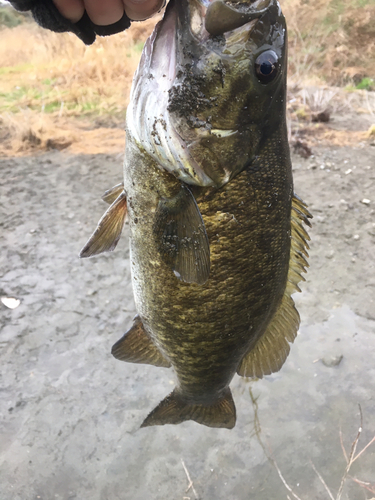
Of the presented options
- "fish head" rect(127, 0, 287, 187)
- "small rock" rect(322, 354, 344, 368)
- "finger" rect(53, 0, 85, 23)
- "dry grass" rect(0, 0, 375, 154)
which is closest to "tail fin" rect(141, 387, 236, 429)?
"fish head" rect(127, 0, 287, 187)

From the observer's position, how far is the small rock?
304 centimetres

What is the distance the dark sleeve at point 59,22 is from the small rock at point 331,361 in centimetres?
277

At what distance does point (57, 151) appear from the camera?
644 cm

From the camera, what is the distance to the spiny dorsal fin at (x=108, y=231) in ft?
4.60

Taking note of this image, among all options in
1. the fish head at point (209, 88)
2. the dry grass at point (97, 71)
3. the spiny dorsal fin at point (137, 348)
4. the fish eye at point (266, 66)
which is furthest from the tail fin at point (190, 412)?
the dry grass at point (97, 71)

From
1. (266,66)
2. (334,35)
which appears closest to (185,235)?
(266,66)

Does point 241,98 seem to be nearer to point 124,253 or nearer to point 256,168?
point 256,168

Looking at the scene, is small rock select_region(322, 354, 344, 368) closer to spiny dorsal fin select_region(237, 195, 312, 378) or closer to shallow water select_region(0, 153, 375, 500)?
shallow water select_region(0, 153, 375, 500)

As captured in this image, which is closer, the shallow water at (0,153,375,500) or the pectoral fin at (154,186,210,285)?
the pectoral fin at (154,186,210,285)

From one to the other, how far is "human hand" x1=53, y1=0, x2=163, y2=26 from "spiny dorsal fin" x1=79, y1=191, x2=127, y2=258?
0.65m

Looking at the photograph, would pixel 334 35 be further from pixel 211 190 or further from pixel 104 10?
pixel 211 190

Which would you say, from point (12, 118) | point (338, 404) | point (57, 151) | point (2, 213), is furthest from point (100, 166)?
point (338, 404)

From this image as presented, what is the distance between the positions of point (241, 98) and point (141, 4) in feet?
1.85

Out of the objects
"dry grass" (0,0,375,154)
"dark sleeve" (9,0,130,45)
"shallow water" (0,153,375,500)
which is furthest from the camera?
"dry grass" (0,0,375,154)
